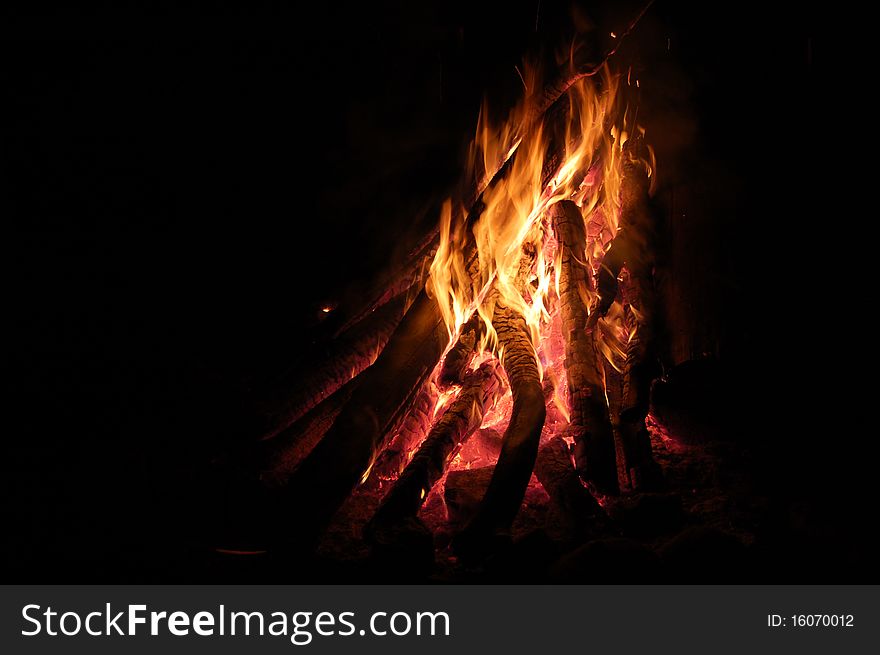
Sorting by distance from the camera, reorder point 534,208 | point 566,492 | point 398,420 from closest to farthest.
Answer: point 566,492 → point 398,420 → point 534,208

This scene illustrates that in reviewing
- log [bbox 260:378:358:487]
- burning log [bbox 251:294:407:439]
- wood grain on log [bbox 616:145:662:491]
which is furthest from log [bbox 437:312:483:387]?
wood grain on log [bbox 616:145:662:491]

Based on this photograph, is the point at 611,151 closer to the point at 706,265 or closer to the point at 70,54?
the point at 706,265

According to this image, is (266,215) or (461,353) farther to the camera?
(266,215)

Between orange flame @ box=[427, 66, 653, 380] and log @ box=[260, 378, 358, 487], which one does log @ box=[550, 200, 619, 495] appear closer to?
orange flame @ box=[427, 66, 653, 380]

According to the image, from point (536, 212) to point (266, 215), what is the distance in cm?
181

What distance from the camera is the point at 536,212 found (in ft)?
10.3

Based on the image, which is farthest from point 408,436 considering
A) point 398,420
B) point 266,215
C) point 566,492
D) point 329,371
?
point 266,215

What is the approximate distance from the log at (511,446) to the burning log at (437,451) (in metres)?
0.14

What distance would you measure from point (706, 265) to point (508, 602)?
2012mm

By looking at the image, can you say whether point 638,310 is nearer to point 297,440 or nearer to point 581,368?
point 581,368

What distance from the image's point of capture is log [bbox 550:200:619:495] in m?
2.26

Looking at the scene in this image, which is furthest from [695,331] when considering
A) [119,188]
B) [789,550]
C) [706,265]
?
[119,188]

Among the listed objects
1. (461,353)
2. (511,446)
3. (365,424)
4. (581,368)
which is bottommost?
(511,446)

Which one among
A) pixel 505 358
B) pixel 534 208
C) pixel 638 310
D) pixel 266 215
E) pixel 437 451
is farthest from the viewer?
pixel 266 215
